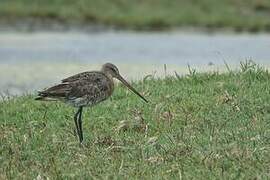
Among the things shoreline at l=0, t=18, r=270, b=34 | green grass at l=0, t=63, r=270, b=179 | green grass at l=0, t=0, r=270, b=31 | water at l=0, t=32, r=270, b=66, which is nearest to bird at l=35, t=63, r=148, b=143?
green grass at l=0, t=63, r=270, b=179

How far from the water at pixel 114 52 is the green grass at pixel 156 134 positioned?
5972 millimetres

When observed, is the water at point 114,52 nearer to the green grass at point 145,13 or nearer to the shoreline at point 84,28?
the shoreline at point 84,28

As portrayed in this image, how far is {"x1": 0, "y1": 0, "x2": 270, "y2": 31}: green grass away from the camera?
31922 mm

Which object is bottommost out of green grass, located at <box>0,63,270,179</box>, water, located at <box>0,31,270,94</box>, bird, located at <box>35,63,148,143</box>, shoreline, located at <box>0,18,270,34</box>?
green grass, located at <box>0,63,270,179</box>

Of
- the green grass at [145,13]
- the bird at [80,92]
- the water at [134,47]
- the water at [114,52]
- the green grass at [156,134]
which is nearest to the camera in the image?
the green grass at [156,134]

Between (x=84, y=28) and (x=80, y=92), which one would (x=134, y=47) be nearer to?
(x=84, y=28)

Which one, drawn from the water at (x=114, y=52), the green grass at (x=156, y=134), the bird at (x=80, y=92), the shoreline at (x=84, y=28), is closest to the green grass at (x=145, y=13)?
the shoreline at (x=84, y=28)

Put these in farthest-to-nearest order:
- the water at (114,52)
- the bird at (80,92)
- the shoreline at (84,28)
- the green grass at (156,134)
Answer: the shoreline at (84,28) < the water at (114,52) < the bird at (80,92) < the green grass at (156,134)

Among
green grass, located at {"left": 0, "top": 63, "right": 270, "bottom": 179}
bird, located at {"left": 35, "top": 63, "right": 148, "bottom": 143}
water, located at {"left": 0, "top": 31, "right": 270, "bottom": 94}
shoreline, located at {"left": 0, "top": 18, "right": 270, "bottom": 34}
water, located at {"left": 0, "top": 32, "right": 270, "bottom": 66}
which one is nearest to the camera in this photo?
green grass, located at {"left": 0, "top": 63, "right": 270, "bottom": 179}

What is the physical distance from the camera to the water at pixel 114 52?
20500 millimetres

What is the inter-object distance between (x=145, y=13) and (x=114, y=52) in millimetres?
7685

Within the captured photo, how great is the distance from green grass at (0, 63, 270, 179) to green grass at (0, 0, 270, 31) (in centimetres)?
1905

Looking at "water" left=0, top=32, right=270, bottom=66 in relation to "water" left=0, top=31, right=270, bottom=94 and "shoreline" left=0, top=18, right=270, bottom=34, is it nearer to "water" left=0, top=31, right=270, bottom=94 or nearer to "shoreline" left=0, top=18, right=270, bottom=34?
"water" left=0, top=31, right=270, bottom=94

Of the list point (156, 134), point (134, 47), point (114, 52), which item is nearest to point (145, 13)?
point (134, 47)
